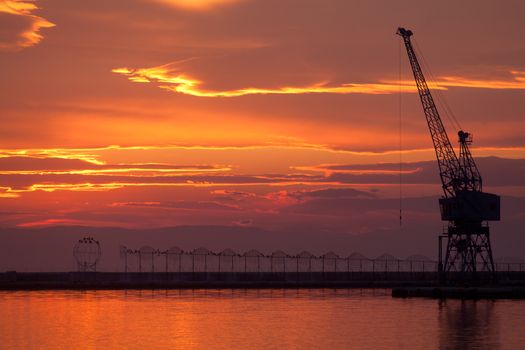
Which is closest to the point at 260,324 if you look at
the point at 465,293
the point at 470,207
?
the point at 465,293

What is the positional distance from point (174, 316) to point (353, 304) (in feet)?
129

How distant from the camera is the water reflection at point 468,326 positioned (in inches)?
3935

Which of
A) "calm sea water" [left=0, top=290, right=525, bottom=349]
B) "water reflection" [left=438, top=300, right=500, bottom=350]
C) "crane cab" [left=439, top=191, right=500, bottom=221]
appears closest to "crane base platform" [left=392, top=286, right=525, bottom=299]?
"calm sea water" [left=0, top=290, right=525, bottom=349]

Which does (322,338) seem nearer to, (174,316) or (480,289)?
(174,316)

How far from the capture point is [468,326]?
120 metres

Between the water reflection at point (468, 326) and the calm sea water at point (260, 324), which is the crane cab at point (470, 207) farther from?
the water reflection at point (468, 326)

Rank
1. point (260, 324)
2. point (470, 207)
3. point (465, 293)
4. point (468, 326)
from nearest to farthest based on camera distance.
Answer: point (468, 326)
point (260, 324)
point (465, 293)
point (470, 207)

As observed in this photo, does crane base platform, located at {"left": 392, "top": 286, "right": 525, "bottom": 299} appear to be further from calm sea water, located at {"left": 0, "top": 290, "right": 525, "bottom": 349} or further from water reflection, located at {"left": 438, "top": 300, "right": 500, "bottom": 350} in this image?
water reflection, located at {"left": 438, "top": 300, "right": 500, "bottom": 350}

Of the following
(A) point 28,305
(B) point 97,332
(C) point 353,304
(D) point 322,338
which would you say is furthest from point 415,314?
(A) point 28,305

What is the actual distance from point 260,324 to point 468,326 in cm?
2462

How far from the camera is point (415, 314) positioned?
13912cm

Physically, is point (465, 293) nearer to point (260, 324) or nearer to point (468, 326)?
point (468, 326)

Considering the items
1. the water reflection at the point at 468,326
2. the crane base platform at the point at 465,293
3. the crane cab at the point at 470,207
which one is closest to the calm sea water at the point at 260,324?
the water reflection at the point at 468,326

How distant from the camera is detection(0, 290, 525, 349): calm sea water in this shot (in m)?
102
